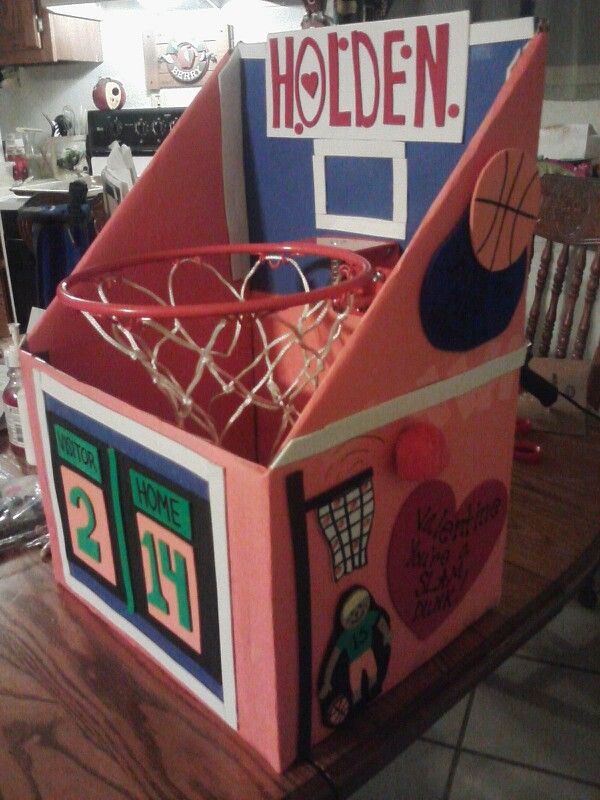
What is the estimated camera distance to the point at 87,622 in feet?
2.15

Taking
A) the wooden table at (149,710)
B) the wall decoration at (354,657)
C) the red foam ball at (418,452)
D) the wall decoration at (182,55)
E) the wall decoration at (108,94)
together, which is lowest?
the wooden table at (149,710)

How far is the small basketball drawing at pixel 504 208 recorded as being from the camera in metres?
0.50

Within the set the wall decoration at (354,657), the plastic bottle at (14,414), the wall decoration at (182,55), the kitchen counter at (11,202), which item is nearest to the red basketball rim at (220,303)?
the wall decoration at (354,657)

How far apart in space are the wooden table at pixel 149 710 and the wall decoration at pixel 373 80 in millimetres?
445

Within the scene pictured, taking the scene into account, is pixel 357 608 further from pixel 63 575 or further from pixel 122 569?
pixel 63 575

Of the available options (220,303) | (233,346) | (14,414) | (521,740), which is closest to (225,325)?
(233,346)

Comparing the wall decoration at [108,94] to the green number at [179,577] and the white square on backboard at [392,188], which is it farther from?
the green number at [179,577]

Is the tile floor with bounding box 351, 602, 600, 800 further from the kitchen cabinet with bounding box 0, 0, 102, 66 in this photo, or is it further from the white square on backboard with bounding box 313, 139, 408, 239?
the kitchen cabinet with bounding box 0, 0, 102, 66

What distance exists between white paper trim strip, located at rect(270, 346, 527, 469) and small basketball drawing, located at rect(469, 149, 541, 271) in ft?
0.27

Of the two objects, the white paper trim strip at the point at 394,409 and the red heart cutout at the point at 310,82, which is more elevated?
the red heart cutout at the point at 310,82

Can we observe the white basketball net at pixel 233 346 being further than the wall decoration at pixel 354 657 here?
Yes

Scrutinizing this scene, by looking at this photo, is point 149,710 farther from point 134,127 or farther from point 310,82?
point 134,127

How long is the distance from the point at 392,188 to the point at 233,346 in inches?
9.0

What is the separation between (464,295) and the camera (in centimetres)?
52
